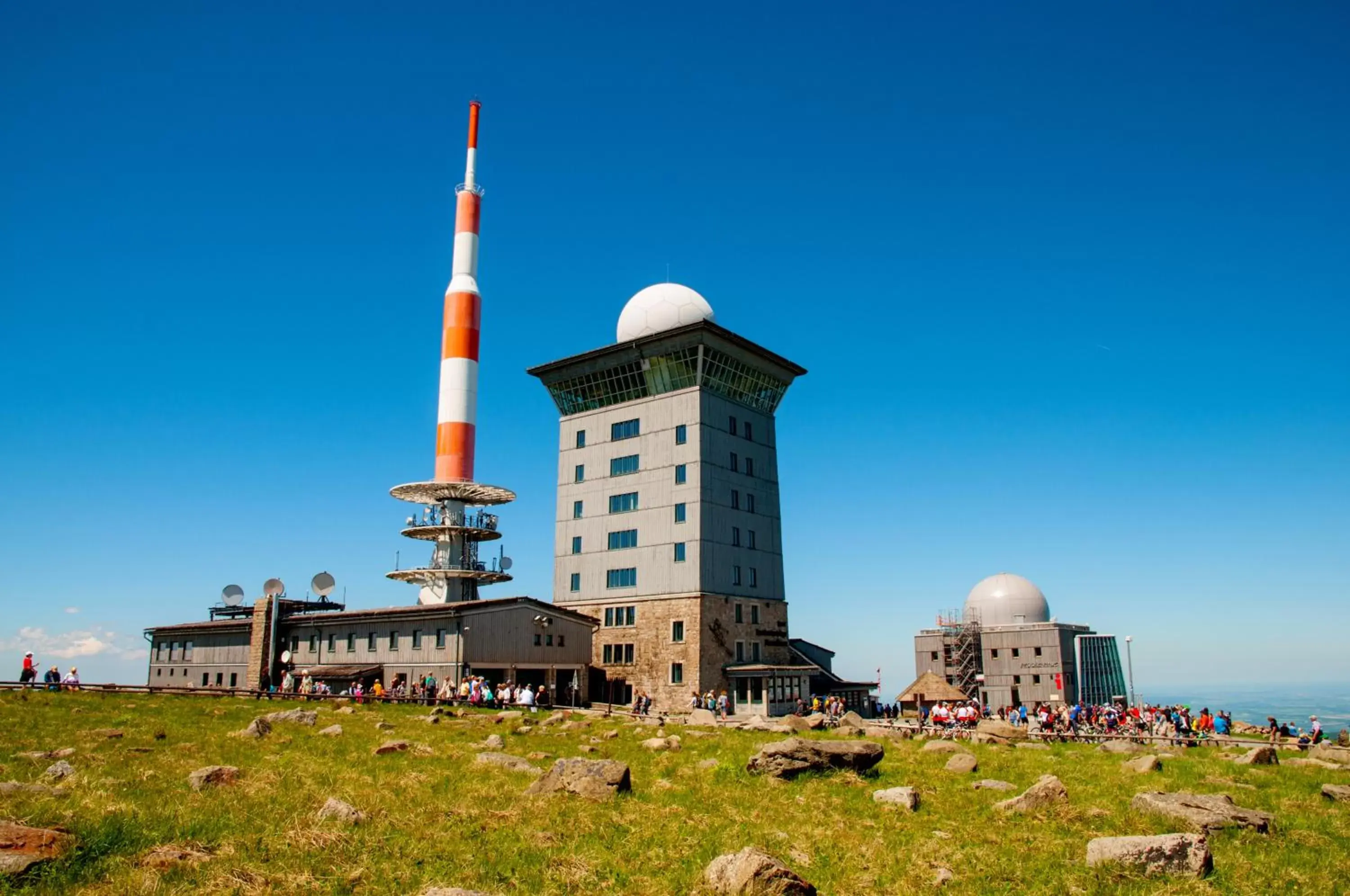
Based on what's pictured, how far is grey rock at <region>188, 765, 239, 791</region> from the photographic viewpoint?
52.4ft

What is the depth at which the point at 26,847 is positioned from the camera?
1096 centimetres

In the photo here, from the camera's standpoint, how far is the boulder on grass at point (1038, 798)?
1709 cm

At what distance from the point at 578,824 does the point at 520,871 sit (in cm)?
255

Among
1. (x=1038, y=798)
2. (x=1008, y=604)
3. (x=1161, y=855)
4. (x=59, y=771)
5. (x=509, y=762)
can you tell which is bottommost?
(x=1161, y=855)

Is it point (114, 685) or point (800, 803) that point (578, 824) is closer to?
point (800, 803)

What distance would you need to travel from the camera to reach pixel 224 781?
16.4 m

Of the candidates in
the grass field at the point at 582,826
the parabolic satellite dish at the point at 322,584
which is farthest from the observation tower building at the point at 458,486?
the grass field at the point at 582,826

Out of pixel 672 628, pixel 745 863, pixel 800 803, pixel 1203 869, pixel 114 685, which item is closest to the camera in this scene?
pixel 745 863

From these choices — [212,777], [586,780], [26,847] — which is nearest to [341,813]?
[212,777]

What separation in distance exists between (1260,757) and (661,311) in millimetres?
46741

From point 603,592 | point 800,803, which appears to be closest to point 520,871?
point 800,803

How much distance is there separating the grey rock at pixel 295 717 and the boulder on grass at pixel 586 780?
44.5 ft

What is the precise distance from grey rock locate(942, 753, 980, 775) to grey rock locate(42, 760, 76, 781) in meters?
18.2

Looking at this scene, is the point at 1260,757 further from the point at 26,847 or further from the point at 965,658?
the point at 965,658
